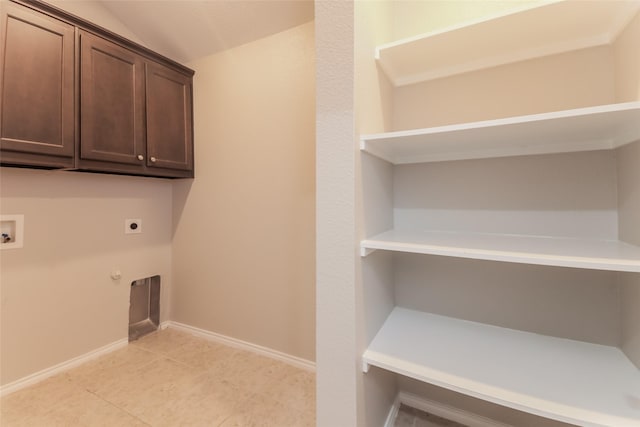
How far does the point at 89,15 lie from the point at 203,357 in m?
2.59

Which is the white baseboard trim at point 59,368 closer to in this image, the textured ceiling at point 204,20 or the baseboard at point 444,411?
the baseboard at point 444,411

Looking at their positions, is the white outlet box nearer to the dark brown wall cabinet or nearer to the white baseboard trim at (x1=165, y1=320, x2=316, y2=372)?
the dark brown wall cabinet

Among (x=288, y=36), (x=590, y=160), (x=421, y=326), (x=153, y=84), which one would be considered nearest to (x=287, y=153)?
(x=288, y=36)

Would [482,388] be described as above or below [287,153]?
below

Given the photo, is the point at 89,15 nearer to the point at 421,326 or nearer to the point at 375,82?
the point at 375,82

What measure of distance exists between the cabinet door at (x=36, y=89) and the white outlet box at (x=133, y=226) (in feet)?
2.33

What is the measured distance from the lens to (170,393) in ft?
5.28

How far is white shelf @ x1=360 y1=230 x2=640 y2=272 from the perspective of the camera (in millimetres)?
749

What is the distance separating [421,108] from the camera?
55.9 inches

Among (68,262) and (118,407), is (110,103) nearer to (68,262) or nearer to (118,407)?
(68,262)

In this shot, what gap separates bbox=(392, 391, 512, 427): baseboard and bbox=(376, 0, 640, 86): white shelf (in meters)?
1.73

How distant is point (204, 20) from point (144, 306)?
2.41 metres

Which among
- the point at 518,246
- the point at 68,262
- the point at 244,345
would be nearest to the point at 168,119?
the point at 68,262

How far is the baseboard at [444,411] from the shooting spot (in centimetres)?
132
